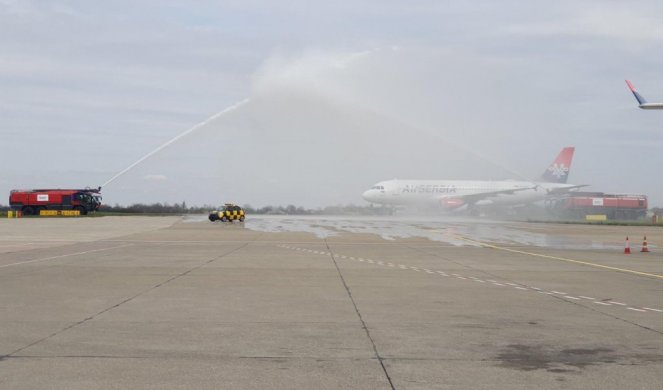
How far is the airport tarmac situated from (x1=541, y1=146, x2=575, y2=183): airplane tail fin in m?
86.7

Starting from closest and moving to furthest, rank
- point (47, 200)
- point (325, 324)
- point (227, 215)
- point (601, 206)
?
point (325, 324), point (227, 215), point (47, 200), point (601, 206)

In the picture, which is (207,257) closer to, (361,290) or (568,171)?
(361,290)

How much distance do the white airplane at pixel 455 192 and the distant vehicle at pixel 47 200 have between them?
1498 inches

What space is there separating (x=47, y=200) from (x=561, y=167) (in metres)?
77.1

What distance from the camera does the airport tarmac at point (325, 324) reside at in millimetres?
8359

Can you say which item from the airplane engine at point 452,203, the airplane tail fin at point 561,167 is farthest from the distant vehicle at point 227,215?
the airplane tail fin at point 561,167

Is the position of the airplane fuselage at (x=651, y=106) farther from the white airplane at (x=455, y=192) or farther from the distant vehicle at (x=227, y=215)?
the white airplane at (x=455, y=192)

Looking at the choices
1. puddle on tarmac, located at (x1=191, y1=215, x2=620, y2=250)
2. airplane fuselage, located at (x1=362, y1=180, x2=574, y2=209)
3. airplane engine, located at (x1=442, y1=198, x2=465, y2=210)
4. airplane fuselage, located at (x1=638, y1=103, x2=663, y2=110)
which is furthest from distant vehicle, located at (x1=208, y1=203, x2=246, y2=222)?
airplane fuselage, located at (x1=638, y1=103, x2=663, y2=110)

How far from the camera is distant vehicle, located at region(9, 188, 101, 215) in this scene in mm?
88875

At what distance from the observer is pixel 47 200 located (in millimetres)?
89062

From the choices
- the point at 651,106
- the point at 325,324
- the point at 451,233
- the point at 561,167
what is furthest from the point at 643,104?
the point at 561,167

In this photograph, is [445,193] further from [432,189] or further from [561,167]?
[561,167]

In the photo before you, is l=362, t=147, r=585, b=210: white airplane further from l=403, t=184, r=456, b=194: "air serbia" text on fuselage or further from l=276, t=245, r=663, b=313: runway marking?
l=276, t=245, r=663, b=313: runway marking

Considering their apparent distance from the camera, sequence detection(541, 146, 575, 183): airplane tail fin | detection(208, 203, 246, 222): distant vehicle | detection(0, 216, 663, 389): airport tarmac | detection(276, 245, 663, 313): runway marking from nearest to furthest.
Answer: detection(0, 216, 663, 389): airport tarmac < detection(276, 245, 663, 313): runway marking < detection(208, 203, 246, 222): distant vehicle < detection(541, 146, 575, 183): airplane tail fin
